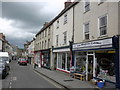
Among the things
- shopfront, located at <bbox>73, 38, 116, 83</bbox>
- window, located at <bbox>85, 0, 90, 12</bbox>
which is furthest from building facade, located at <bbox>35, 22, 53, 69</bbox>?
window, located at <bbox>85, 0, 90, 12</bbox>

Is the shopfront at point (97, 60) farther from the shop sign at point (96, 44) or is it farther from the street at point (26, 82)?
the street at point (26, 82)

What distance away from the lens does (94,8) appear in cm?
1311

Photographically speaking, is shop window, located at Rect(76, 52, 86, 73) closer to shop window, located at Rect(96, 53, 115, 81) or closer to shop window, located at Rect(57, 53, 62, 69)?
shop window, located at Rect(96, 53, 115, 81)

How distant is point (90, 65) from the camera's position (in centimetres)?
1354

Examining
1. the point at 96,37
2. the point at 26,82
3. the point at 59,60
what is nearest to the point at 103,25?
the point at 96,37

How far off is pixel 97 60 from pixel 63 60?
8425mm

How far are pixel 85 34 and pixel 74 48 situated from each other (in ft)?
7.08

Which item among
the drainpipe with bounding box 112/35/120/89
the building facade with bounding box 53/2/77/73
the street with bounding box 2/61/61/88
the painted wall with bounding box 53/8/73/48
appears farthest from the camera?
the building facade with bounding box 53/2/77/73

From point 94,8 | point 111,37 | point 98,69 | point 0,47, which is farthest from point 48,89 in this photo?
point 0,47

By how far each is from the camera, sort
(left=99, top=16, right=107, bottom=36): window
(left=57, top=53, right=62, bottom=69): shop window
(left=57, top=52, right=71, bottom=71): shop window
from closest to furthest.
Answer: (left=99, top=16, right=107, bottom=36): window → (left=57, top=52, right=71, bottom=71): shop window → (left=57, top=53, right=62, bottom=69): shop window

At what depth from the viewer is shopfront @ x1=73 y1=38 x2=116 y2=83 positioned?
35.4 ft

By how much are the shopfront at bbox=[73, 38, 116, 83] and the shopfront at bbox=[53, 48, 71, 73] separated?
8.98 ft

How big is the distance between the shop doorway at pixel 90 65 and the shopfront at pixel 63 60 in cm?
426

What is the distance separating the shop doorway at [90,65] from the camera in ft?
42.5
